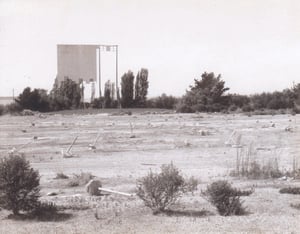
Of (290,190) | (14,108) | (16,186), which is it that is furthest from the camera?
(14,108)

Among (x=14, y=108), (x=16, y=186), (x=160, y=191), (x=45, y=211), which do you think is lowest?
(x=45, y=211)

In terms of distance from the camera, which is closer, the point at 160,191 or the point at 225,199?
the point at 225,199

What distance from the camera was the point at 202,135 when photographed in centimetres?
3528

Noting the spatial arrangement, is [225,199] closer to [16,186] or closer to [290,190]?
[290,190]

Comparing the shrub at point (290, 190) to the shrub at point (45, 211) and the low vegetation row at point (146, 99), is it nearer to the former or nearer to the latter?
the shrub at point (45, 211)

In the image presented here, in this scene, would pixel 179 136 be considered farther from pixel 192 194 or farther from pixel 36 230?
pixel 36 230

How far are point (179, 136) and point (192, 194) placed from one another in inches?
827

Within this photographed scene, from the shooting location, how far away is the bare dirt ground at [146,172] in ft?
35.0

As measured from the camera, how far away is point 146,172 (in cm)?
1897

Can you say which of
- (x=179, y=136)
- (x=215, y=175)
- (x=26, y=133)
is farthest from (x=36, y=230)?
(x=26, y=133)

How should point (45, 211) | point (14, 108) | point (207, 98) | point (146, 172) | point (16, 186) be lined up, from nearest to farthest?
point (16, 186), point (45, 211), point (146, 172), point (207, 98), point (14, 108)

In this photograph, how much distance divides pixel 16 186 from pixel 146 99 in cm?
7892

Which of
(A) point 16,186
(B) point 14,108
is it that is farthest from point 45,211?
(B) point 14,108

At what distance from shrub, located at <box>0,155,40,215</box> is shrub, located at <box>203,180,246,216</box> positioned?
407 centimetres
